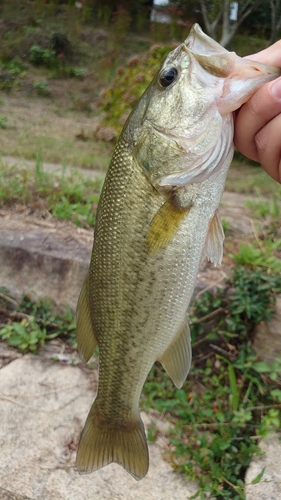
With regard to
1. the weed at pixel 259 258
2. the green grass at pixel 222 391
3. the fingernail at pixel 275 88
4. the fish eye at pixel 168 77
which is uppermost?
the fingernail at pixel 275 88

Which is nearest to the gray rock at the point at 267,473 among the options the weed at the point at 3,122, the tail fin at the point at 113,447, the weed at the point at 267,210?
the tail fin at the point at 113,447

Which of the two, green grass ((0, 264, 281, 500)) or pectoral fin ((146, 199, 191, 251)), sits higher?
pectoral fin ((146, 199, 191, 251))

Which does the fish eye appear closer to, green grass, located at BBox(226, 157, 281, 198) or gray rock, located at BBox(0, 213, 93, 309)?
gray rock, located at BBox(0, 213, 93, 309)

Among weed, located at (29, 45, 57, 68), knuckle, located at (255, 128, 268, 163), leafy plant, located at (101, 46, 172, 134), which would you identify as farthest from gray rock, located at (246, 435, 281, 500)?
weed, located at (29, 45, 57, 68)

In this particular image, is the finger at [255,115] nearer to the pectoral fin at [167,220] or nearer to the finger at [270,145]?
the finger at [270,145]

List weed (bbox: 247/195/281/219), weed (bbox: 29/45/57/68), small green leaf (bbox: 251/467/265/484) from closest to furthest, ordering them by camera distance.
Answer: small green leaf (bbox: 251/467/265/484) → weed (bbox: 247/195/281/219) → weed (bbox: 29/45/57/68)

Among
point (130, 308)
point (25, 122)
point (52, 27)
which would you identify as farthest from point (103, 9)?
point (130, 308)

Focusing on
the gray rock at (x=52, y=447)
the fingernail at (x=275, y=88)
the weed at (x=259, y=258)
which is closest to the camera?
the fingernail at (x=275, y=88)

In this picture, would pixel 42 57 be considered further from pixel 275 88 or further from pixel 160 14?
pixel 275 88
